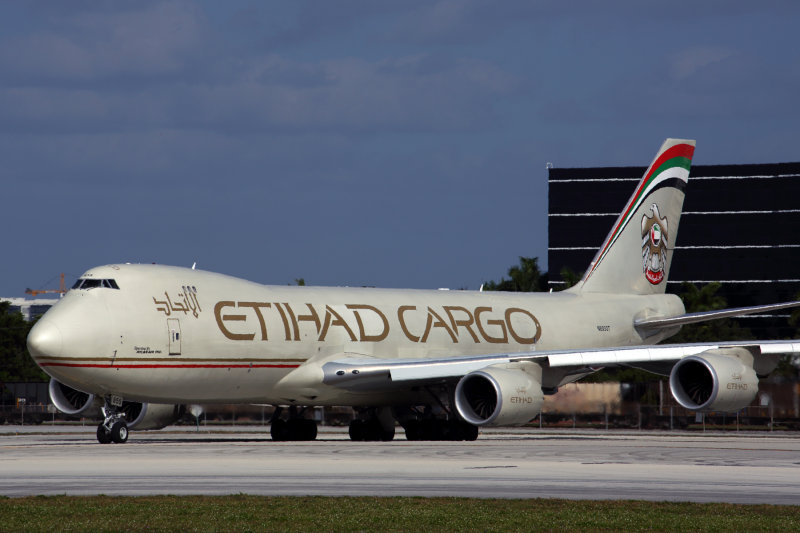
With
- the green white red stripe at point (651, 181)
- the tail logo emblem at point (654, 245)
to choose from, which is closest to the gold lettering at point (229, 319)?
the green white red stripe at point (651, 181)

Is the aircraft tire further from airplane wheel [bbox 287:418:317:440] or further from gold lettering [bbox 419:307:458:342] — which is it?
gold lettering [bbox 419:307:458:342]

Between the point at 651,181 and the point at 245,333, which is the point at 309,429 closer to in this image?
the point at 245,333

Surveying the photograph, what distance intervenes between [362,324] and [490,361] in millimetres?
4660

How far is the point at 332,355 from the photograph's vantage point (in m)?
35.3

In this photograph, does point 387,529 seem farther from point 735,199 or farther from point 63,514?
point 735,199

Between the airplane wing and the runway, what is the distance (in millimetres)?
2196

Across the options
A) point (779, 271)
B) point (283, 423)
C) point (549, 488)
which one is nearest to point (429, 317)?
point (283, 423)

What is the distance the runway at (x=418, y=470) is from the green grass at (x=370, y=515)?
1.17 meters

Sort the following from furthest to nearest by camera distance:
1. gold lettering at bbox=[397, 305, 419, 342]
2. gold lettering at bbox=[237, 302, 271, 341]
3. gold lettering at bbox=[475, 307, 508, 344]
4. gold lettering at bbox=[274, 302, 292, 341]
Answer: gold lettering at bbox=[475, 307, 508, 344]
gold lettering at bbox=[397, 305, 419, 342]
gold lettering at bbox=[274, 302, 292, 341]
gold lettering at bbox=[237, 302, 271, 341]

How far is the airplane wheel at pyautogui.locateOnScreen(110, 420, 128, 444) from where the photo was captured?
103ft

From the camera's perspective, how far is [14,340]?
81.7m

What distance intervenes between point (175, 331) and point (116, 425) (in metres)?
2.76

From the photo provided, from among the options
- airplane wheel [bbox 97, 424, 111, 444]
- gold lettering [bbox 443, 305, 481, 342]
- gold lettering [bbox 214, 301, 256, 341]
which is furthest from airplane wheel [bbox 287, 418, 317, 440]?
airplane wheel [bbox 97, 424, 111, 444]

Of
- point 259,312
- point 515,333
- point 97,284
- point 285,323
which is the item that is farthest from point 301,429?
point 515,333
